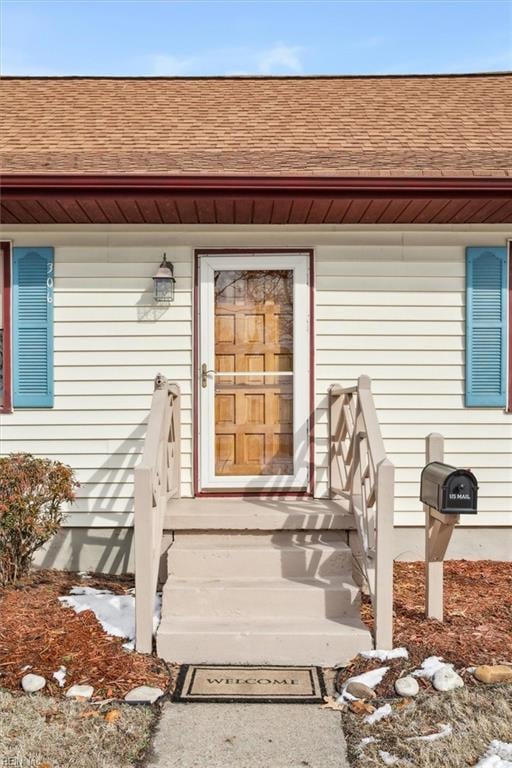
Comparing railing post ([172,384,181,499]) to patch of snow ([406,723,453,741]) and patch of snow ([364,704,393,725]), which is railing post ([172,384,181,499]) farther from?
patch of snow ([406,723,453,741])

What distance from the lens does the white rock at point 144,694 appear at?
10.2 feet

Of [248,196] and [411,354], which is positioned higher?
Result: [248,196]

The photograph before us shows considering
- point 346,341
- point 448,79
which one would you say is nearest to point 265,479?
point 346,341

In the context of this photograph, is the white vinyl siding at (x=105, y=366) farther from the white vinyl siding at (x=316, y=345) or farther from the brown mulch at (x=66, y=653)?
the brown mulch at (x=66, y=653)

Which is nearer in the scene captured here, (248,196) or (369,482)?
(369,482)

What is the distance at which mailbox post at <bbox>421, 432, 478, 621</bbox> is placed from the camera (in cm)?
357

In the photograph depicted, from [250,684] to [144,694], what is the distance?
54cm

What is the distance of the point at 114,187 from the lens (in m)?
4.71

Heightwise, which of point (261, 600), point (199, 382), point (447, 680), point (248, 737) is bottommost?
point (248, 737)

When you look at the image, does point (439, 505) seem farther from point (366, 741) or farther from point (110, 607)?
point (110, 607)

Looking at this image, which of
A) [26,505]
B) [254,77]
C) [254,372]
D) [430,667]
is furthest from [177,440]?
[254,77]

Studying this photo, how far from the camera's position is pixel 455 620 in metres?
3.98

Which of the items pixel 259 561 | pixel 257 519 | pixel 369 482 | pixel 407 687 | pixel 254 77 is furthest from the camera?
pixel 254 77

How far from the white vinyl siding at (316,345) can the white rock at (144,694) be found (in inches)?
86.2
